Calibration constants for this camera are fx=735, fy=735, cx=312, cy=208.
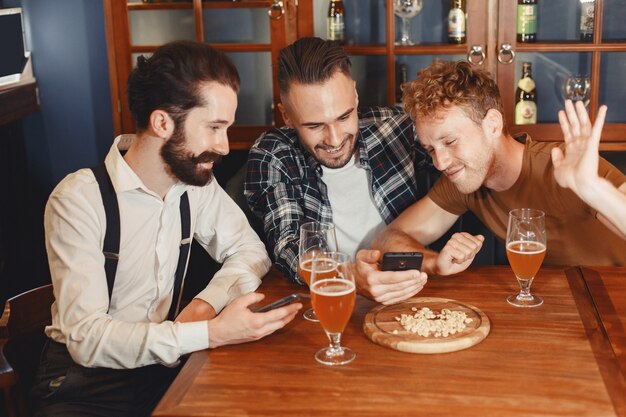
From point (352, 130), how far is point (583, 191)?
79 centimetres

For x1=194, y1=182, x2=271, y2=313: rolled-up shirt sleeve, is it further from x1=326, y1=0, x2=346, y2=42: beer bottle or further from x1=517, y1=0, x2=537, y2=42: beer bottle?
x1=517, y1=0, x2=537, y2=42: beer bottle

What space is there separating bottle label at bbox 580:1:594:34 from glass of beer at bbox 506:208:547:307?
59.7 inches

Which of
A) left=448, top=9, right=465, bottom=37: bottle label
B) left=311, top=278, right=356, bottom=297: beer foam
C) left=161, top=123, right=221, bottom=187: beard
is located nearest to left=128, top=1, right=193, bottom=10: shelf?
left=448, top=9, right=465, bottom=37: bottle label

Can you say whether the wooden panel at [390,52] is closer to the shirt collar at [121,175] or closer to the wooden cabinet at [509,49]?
the wooden cabinet at [509,49]

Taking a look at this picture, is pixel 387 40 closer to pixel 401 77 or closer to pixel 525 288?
A: pixel 401 77

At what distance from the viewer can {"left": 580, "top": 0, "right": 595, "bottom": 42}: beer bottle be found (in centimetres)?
280

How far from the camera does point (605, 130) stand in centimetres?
283

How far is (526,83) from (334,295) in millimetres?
1880

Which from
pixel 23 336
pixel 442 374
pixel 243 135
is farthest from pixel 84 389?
pixel 243 135

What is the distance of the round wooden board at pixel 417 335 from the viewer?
1377 millimetres

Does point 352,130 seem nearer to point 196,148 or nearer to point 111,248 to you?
point 196,148

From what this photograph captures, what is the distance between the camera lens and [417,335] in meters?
1.42

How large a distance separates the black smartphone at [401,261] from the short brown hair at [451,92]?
1.75ft

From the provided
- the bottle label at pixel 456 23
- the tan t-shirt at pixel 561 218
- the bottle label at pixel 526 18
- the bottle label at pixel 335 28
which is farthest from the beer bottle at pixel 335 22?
the tan t-shirt at pixel 561 218
